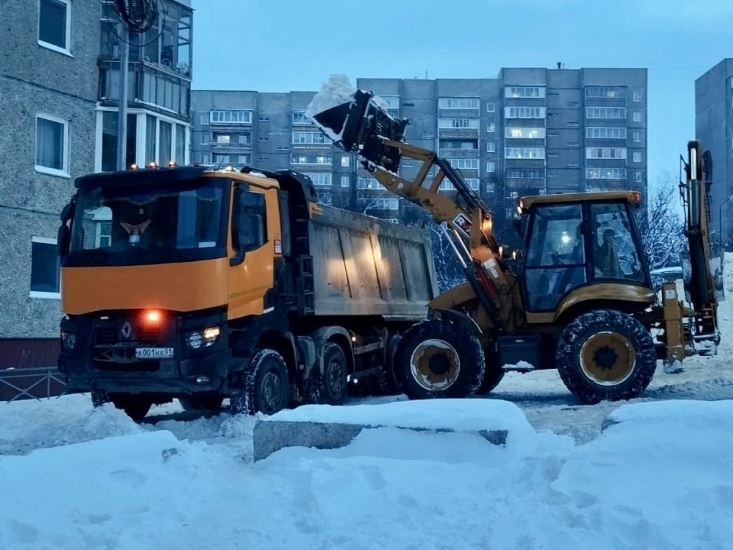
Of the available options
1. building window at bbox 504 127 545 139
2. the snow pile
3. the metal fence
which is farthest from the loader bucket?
building window at bbox 504 127 545 139

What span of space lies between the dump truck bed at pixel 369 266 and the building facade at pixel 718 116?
57.4 meters

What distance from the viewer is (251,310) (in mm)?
10930

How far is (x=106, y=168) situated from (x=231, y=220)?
40.7 feet

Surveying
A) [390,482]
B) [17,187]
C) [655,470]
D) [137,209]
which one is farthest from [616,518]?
[17,187]

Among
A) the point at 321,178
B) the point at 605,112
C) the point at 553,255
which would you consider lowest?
the point at 553,255

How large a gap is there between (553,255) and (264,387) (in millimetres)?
4336

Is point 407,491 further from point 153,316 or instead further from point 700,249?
point 700,249

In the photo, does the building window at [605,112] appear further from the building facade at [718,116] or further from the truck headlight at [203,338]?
the truck headlight at [203,338]

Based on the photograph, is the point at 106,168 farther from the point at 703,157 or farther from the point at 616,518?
the point at 616,518

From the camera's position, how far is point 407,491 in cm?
592

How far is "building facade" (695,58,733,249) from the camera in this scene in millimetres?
73750

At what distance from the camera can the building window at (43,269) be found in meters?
19.5

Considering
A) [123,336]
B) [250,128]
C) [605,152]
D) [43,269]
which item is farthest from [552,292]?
[605,152]

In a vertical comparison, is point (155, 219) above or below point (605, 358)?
above
